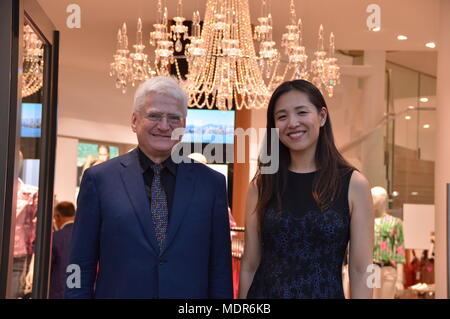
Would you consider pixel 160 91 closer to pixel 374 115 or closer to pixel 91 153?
pixel 374 115

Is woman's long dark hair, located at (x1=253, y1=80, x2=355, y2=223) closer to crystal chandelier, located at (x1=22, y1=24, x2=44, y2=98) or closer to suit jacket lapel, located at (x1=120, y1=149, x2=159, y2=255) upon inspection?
suit jacket lapel, located at (x1=120, y1=149, x2=159, y2=255)

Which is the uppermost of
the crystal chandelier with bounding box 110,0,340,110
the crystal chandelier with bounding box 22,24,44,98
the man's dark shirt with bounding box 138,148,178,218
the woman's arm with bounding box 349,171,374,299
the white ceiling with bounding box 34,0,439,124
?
the white ceiling with bounding box 34,0,439,124

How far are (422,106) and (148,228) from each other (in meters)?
9.70

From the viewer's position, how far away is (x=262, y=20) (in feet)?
19.1

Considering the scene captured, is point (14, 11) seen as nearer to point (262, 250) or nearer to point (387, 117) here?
point (262, 250)

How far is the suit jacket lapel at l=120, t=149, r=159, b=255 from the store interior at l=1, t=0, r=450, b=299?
81 centimetres

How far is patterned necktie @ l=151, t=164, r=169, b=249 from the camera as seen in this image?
7.57 feet

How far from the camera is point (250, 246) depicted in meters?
2.52

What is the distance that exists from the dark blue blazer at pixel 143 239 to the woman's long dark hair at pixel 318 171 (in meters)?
0.19
